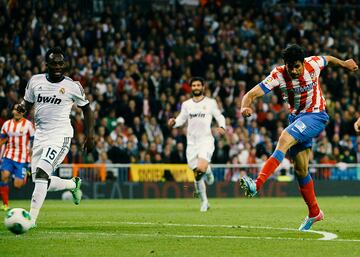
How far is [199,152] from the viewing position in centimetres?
1994

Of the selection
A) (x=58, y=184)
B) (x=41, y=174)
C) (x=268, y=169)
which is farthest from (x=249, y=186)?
(x=58, y=184)

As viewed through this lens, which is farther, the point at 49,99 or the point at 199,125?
the point at 199,125

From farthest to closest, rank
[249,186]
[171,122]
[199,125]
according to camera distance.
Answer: [199,125]
[171,122]
[249,186]

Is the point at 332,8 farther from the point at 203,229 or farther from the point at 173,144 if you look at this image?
the point at 203,229

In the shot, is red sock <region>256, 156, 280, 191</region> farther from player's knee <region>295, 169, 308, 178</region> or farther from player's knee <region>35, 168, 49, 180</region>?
player's knee <region>35, 168, 49, 180</region>

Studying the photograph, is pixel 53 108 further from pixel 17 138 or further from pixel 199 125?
pixel 17 138

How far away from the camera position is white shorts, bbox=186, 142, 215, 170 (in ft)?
65.1

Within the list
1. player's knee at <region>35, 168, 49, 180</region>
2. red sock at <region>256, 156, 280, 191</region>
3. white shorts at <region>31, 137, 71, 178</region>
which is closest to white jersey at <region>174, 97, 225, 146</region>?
white shorts at <region>31, 137, 71, 178</region>

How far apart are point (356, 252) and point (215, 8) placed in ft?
86.1

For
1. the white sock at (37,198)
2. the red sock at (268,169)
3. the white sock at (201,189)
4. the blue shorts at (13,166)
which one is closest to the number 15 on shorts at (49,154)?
the white sock at (37,198)

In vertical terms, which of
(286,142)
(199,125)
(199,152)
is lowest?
(199,152)

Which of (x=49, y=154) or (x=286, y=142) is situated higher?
(x=286, y=142)

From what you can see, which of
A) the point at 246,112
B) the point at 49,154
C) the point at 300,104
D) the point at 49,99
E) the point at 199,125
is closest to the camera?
the point at 246,112

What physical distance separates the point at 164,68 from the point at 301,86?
1867cm
